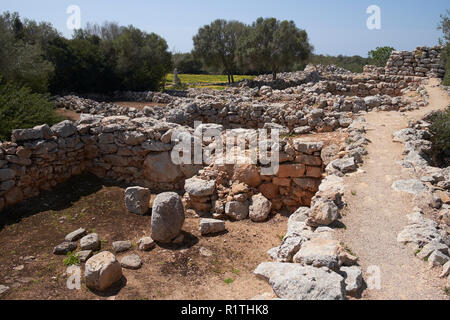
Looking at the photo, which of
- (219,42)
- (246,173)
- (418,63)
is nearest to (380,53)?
(418,63)

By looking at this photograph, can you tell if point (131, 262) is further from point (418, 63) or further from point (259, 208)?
point (418, 63)

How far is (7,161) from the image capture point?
27.9 ft

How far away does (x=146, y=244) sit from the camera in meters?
6.90

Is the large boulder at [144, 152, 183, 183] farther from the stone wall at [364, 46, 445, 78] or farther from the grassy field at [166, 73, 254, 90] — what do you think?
the stone wall at [364, 46, 445, 78]

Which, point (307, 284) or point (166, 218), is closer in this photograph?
point (307, 284)

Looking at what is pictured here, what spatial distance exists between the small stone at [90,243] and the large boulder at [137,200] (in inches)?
60.7

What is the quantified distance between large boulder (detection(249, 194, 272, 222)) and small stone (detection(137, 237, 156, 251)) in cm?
279

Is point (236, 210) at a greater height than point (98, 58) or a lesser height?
lesser

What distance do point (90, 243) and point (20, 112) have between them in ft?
24.9

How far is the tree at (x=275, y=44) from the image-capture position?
28.5 meters

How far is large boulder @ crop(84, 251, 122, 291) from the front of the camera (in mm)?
5504

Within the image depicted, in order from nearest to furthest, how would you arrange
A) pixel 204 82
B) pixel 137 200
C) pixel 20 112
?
1. pixel 137 200
2. pixel 20 112
3. pixel 204 82
